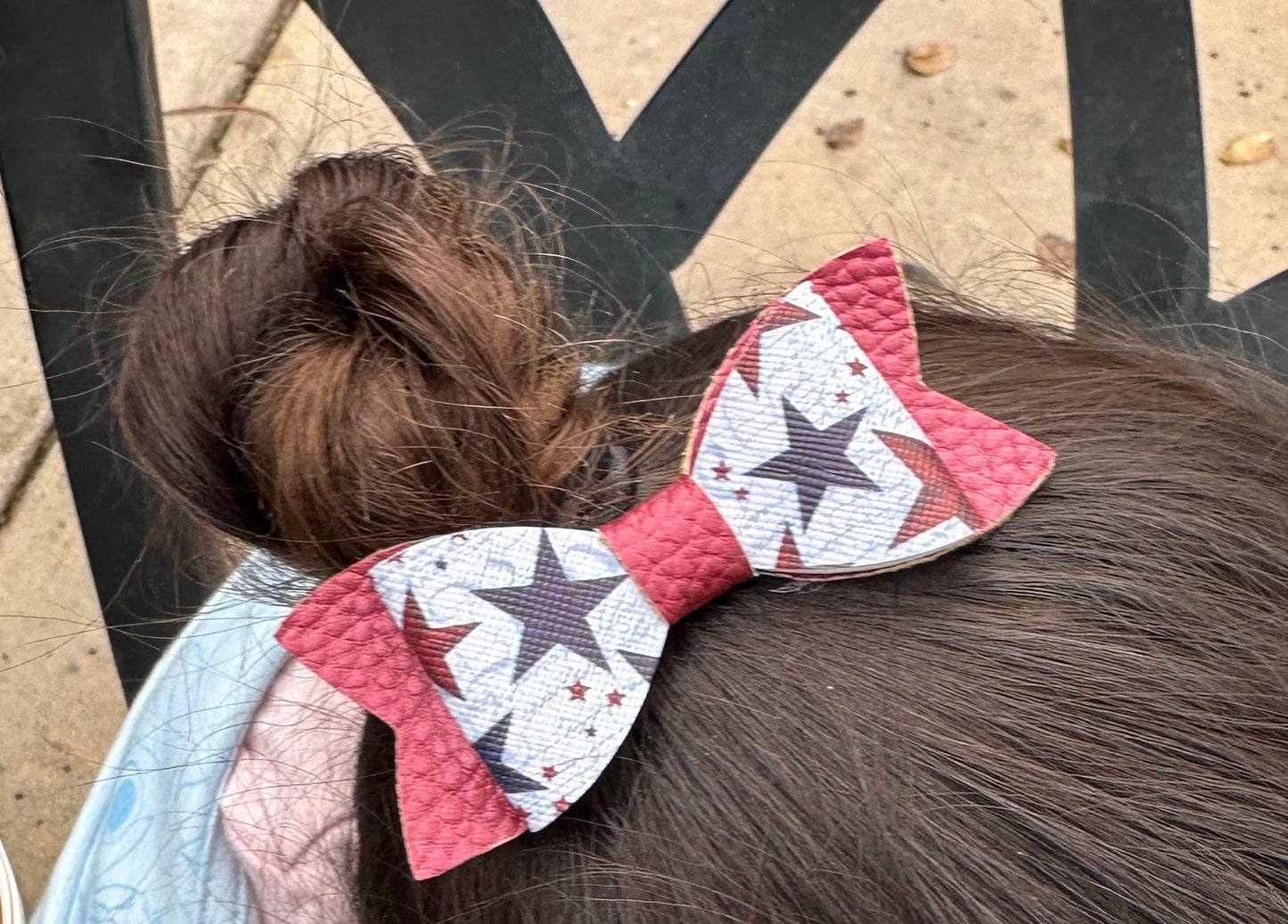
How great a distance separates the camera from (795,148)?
1.45 m

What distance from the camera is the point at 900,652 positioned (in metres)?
0.47

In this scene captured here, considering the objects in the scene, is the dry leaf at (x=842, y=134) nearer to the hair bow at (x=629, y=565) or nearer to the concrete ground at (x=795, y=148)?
the concrete ground at (x=795, y=148)

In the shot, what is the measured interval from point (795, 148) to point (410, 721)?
3.88 ft

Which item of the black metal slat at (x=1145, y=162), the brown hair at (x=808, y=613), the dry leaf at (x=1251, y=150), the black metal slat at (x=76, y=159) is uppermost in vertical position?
the black metal slat at (x=76, y=159)

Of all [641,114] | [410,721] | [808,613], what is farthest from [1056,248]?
[410,721]

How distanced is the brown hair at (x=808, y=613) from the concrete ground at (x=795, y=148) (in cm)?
82

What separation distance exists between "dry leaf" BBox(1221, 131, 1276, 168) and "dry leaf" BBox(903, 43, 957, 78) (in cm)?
42

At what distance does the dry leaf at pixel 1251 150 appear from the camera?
1.44 metres

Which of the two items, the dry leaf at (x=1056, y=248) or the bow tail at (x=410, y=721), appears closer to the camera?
the bow tail at (x=410, y=721)

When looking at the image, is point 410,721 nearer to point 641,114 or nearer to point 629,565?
point 629,565

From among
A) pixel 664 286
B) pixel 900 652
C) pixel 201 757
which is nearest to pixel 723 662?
pixel 900 652

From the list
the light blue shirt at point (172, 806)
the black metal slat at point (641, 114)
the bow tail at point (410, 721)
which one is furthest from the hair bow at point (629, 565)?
the black metal slat at point (641, 114)

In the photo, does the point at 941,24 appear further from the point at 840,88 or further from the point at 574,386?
the point at 574,386

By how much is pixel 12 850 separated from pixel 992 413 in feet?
4.39
